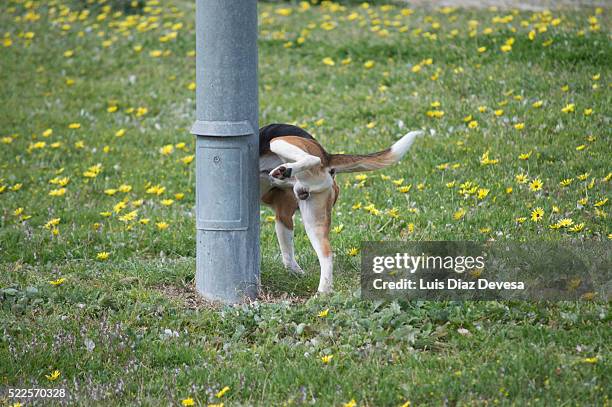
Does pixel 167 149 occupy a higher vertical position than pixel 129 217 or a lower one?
higher

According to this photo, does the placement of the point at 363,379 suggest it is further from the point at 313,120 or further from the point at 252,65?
the point at 313,120

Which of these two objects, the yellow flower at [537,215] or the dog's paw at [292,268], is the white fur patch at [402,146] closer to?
the dog's paw at [292,268]

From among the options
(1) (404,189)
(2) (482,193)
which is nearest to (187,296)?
(1) (404,189)

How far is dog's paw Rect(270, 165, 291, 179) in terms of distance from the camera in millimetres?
4824

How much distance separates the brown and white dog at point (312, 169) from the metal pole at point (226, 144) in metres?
0.19

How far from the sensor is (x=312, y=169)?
4953 mm

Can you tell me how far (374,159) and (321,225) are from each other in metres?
0.50

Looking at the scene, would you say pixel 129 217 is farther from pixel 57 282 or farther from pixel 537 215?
pixel 537 215

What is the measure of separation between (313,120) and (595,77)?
9.30ft

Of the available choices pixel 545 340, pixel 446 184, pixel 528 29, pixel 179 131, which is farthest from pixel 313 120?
pixel 545 340

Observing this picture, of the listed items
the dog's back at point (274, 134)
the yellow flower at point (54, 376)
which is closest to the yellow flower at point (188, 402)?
the yellow flower at point (54, 376)

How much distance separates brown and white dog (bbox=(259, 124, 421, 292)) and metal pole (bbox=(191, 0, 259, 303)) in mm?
186

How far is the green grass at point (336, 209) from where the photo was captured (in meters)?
4.12

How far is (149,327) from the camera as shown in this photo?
15.8 feet
